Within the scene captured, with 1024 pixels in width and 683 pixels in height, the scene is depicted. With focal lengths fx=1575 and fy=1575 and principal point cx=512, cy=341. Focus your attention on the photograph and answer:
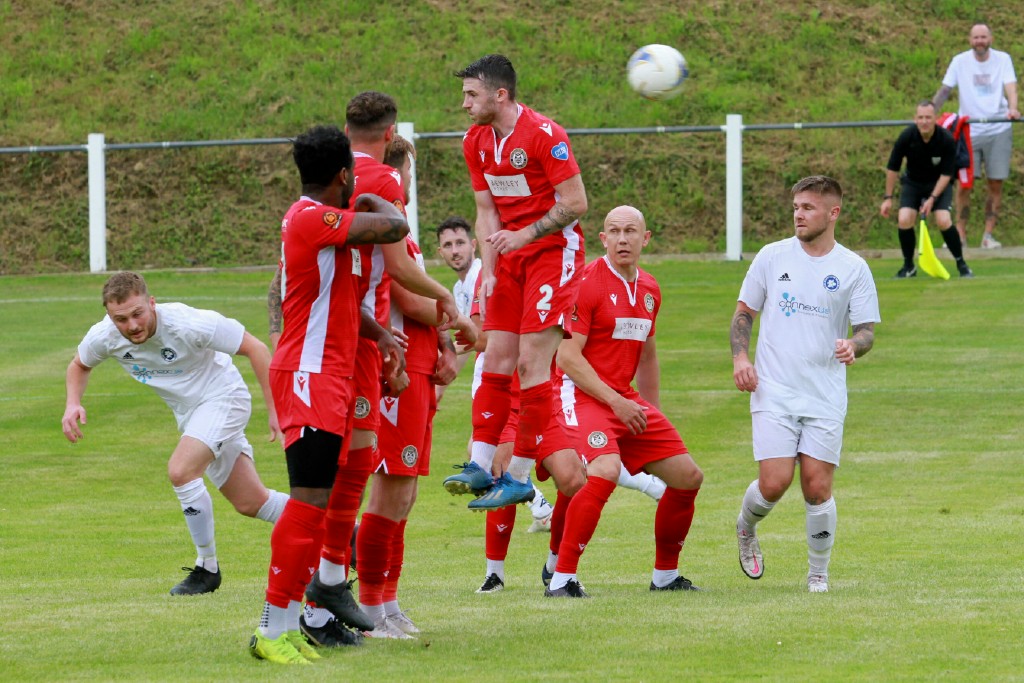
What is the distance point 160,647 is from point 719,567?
13.2 ft

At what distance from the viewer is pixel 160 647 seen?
6.81m

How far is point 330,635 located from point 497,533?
2.12 metres

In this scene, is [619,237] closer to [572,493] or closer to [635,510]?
[572,493]

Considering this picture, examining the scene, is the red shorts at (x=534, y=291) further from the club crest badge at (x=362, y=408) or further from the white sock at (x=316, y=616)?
the white sock at (x=316, y=616)

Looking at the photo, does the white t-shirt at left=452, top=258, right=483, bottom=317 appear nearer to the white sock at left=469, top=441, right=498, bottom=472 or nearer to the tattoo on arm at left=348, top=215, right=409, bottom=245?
the white sock at left=469, top=441, right=498, bottom=472

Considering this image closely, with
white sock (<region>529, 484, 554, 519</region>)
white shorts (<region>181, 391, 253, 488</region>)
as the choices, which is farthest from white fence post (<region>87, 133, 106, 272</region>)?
white shorts (<region>181, 391, 253, 488</region>)

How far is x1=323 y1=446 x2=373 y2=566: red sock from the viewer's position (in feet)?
22.9

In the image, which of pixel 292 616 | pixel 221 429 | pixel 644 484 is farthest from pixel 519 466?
pixel 644 484

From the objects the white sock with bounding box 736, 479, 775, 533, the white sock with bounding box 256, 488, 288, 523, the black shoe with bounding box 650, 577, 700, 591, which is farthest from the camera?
the white sock with bounding box 256, 488, 288, 523

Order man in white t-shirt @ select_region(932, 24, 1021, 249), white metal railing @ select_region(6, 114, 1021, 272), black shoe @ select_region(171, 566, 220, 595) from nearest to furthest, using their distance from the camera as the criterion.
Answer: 1. black shoe @ select_region(171, 566, 220, 595)
2. man in white t-shirt @ select_region(932, 24, 1021, 249)
3. white metal railing @ select_region(6, 114, 1021, 272)

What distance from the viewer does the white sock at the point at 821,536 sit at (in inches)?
325

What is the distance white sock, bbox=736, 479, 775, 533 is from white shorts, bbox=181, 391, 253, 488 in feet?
9.65

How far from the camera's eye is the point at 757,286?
28.0 feet

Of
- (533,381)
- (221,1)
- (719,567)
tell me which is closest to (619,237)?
(533,381)
